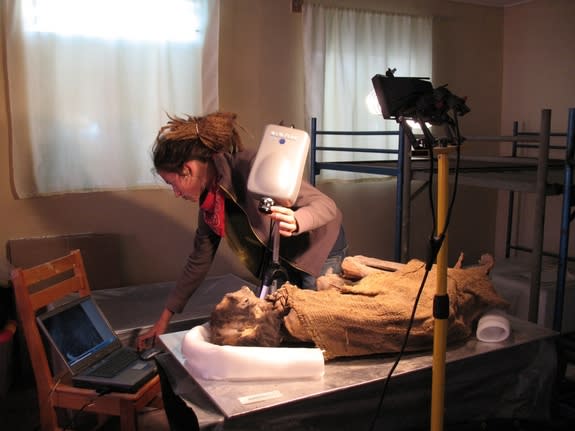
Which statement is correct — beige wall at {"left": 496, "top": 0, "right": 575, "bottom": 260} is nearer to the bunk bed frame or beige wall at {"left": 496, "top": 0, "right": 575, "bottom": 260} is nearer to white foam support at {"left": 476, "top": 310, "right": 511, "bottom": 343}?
the bunk bed frame

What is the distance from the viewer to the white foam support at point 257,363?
44.8 inches

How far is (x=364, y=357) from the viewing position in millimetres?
1264

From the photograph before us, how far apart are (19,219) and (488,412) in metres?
2.58

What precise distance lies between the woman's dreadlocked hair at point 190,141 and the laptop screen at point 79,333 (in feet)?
2.44

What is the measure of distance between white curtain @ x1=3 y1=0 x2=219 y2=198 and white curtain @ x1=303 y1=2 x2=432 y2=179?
71 cm

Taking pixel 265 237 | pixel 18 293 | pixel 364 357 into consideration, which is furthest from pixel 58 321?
pixel 364 357

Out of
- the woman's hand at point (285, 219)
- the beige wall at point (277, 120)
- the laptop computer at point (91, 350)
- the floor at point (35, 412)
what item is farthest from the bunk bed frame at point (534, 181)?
the laptop computer at point (91, 350)

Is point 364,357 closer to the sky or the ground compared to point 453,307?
closer to the ground

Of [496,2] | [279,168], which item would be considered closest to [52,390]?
[279,168]

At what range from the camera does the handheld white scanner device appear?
1.29 meters

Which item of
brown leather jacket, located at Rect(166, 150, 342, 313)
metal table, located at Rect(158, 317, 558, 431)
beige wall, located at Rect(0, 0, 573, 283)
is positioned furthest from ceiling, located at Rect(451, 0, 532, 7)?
metal table, located at Rect(158, 317, 558, 431)

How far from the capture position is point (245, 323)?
124 centimetres

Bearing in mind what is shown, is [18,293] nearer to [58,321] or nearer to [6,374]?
[58,321]

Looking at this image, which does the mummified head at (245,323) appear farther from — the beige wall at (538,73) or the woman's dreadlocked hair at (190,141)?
the beige wall at (538,73)
